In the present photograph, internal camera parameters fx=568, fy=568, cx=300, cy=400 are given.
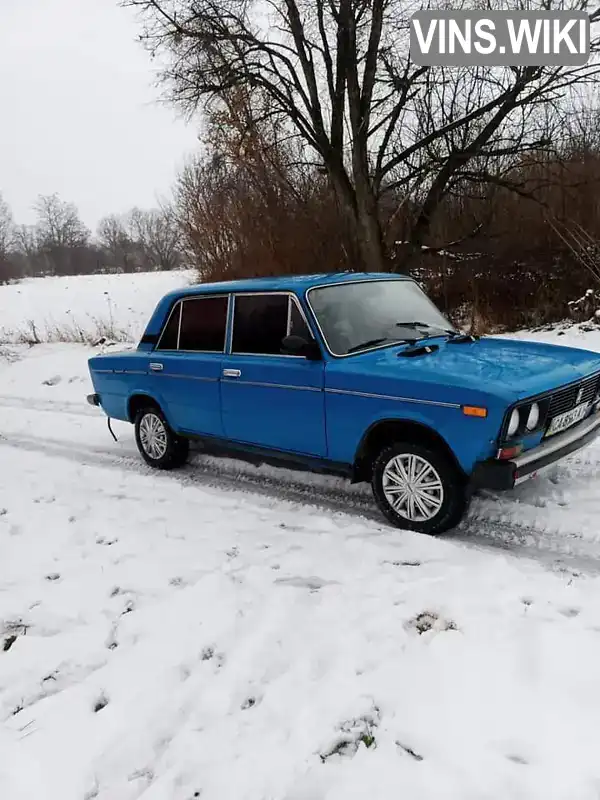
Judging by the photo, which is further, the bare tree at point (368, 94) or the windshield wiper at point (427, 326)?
the bare tree at point (368, 94)

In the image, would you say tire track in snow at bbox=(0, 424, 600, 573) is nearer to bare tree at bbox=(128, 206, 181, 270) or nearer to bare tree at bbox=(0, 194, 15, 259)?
bare tree at bbox=(128, 206, 181, 270)

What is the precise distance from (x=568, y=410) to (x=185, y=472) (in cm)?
365

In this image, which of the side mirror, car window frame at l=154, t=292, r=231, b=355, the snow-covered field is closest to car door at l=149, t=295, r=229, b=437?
car window frame at l=154, t=292, r=231, b=355

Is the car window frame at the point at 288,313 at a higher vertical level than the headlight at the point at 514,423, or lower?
higher

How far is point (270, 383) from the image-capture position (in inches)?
187

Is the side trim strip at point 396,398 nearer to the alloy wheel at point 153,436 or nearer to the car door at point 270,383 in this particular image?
the car door at point 270,383

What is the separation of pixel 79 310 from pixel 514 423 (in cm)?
2395

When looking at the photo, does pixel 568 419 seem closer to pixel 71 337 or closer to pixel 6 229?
pixel 71 337

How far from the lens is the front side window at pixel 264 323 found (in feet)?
15.3

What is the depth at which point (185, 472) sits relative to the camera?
5.88 metres

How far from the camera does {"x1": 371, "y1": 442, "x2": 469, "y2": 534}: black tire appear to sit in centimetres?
391

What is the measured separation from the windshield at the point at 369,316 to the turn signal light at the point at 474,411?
1.11 m

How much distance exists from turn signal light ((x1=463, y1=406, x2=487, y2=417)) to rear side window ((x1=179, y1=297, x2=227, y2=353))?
2.45 meters

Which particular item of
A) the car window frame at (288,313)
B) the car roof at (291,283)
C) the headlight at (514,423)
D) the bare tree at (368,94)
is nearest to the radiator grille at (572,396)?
the headlight at (514,423)
